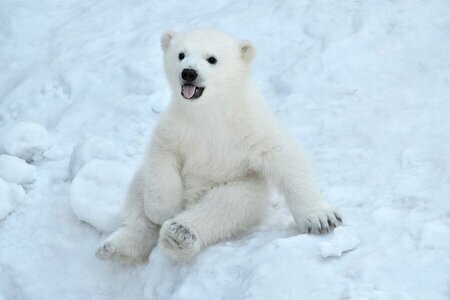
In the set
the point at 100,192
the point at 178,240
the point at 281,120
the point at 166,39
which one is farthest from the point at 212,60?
the point at 281,120

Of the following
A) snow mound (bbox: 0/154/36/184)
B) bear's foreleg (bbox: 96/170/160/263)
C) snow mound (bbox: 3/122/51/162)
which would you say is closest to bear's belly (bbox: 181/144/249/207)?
bear's foreleg (bbox: 96/170/160/263)

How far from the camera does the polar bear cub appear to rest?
167 inches

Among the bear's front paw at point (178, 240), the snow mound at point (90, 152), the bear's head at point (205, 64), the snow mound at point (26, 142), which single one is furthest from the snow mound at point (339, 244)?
the snow mound at point (26, 142)

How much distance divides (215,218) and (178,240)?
12.3 inches

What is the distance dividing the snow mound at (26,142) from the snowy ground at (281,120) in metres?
0.01

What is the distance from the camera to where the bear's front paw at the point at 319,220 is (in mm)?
4027

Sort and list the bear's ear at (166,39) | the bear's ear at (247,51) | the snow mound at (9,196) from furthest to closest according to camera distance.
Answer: the snow mound at (9,196)
the bear's ear at (166,39)
the bear's ear at (247,51)

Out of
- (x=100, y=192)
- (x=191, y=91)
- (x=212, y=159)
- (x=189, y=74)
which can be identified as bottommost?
(x=100, y=192)

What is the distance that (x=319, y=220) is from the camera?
13.2 feet

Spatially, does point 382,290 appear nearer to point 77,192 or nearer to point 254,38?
point 77,192

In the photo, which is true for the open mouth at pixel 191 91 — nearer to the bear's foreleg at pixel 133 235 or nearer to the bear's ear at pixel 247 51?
the bear's ear at pixel 247 51

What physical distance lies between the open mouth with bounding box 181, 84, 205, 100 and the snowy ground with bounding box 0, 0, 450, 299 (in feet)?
3.08

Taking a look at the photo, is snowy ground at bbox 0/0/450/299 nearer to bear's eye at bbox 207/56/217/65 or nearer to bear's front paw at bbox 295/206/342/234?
bear's front paw at bbox 295/206/342/234

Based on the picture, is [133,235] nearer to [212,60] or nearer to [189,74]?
[189,74]
